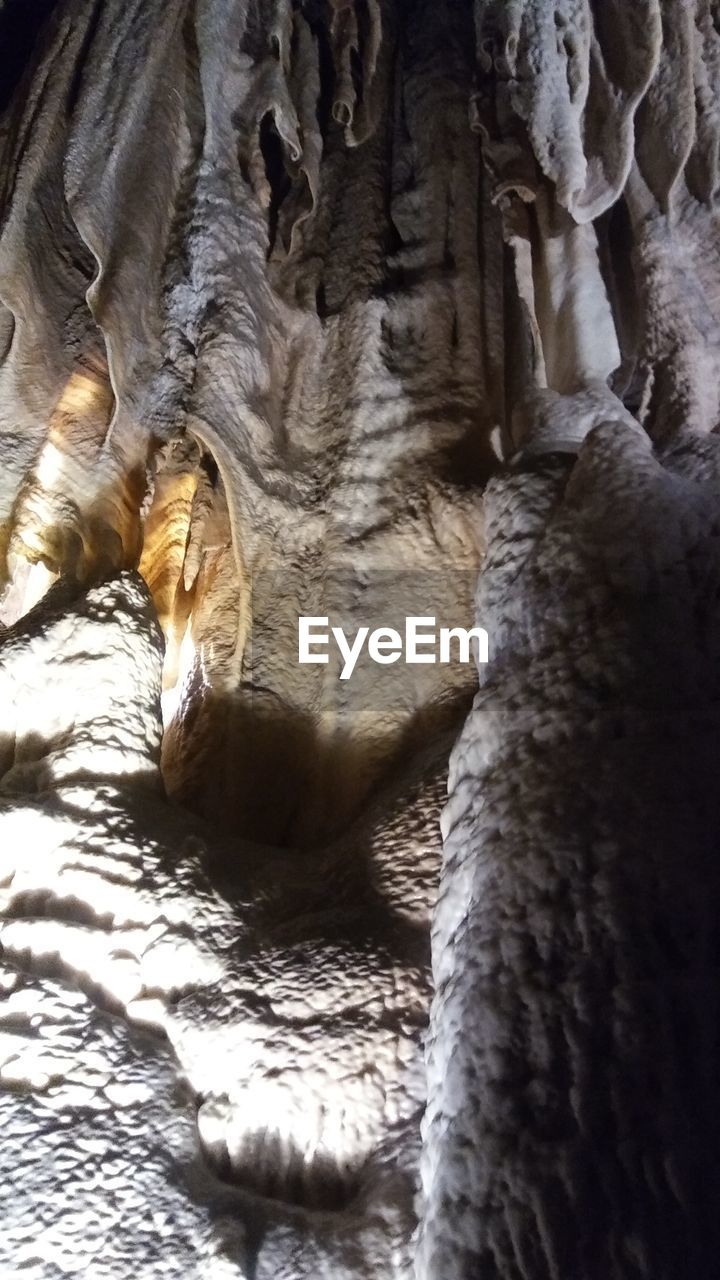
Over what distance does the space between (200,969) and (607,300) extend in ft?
5.71

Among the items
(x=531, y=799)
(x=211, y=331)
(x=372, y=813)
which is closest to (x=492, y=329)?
(x=211, y=331)

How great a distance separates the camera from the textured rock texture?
1.31m

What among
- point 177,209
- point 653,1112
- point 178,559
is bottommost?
point 653,1112

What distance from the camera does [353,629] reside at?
249cm

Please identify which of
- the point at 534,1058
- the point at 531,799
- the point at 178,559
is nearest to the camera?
the point at 534,1058

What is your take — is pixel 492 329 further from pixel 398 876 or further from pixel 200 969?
pixel 200 969

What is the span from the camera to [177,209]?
3.11 metres

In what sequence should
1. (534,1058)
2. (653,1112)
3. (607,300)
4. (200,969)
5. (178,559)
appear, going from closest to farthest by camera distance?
(653,1112) → (534,1058) → (200,969) → (607,300) → (178,559)

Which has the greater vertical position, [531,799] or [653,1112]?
[531,799]

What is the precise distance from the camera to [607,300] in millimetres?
2490

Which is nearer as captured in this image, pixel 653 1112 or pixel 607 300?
pixel 653 1112

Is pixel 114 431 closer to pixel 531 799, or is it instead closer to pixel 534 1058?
pixel 531 799

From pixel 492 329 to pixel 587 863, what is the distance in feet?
6.12

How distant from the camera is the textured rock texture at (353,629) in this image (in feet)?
4.31
